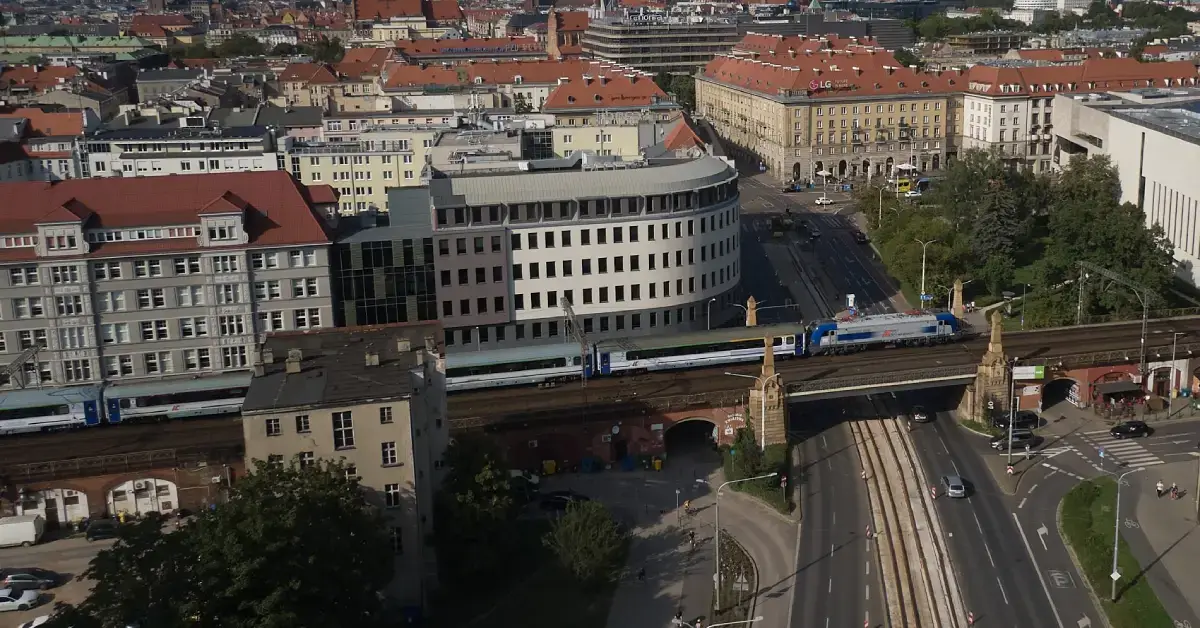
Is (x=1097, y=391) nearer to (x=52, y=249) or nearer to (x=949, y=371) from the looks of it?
(x=949, y=371)

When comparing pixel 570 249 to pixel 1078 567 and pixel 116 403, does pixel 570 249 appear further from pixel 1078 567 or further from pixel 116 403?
pixel 1078 567

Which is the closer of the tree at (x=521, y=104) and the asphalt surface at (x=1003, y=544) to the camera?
the asphalt surface at (x=1003, y=544)

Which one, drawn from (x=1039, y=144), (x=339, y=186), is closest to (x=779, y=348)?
(x=339, y=186)

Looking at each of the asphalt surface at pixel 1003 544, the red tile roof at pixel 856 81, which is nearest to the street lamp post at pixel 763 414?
the asphalt surface at pixel 1003 544

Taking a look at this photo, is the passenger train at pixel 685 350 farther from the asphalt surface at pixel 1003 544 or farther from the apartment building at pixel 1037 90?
the apartment building at pixel 1037 90

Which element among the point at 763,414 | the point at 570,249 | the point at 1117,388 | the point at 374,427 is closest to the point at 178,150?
the point at 570,249

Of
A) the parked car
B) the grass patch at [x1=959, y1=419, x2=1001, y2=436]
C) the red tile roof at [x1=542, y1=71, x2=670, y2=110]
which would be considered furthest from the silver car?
the red tile roof at [x1=542, y1=71, x2=670, y2=110]

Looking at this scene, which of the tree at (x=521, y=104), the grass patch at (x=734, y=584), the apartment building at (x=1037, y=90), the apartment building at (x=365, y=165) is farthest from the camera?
the tree at (x=521, y=104)

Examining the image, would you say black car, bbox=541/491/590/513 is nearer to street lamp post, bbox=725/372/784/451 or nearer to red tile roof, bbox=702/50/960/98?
street lamp post, bbox=725/372/784/451
